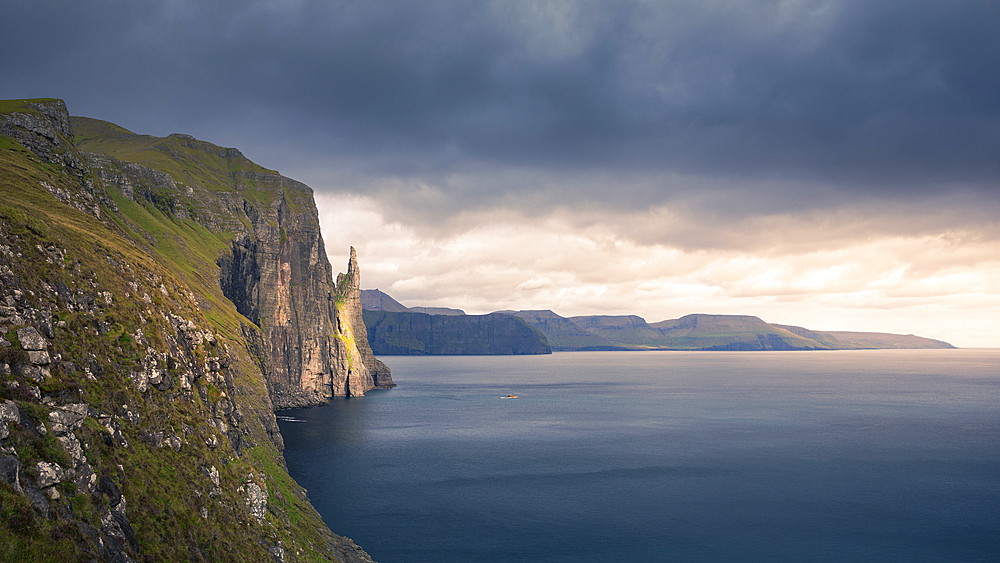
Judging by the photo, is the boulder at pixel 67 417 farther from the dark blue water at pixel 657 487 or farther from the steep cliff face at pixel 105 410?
the dark blue water at pixel 657 487

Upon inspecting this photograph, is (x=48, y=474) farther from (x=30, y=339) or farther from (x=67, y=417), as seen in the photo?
(x=30, y=339)

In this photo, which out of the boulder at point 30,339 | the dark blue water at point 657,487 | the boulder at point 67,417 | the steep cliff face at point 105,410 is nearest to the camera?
the steep cliff face at point 105,410

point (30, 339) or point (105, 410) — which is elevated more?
point (30, 339)

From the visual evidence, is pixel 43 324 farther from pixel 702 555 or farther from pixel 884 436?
pixel 884 436

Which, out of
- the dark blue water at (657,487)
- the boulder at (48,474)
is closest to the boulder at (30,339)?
the boulder at (48,474)

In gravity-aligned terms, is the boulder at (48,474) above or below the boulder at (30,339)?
below

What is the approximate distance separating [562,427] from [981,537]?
3773 inches

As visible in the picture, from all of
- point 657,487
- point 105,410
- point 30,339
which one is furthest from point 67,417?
point 657,487

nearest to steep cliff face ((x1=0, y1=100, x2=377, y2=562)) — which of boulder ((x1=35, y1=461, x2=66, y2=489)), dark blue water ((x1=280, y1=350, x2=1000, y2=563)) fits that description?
boulder ((x1=35, y1=461, x2=66, y2=489))

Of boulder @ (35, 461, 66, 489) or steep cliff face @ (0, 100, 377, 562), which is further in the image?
steep cliff face @ (0, 100, 377, 562)

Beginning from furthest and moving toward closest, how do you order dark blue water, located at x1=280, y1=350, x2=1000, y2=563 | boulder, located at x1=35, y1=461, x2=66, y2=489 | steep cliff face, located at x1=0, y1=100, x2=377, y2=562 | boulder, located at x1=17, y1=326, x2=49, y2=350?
dark blue water, located at x1=280, y1=350, x2=1000, y2=563, boulder, located at x1=17, y1=326, x2=49, y2=350, steep cliff face, located at x1=0, y1=100, x2=377, y2=562, boulder, located at x1=35, y1=461, x2=66, y2=489

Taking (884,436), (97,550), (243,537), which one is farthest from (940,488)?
(97,550)

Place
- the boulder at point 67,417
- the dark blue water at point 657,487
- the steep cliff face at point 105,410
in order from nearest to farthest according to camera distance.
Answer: the steep cliff face at point 105,410 < the boulder at point 67,417 < the dark blue water at point 657,487

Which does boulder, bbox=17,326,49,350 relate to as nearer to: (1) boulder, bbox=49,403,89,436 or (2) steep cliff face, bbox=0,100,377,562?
(2) steep cliff face, bbox=0,100,377,562
